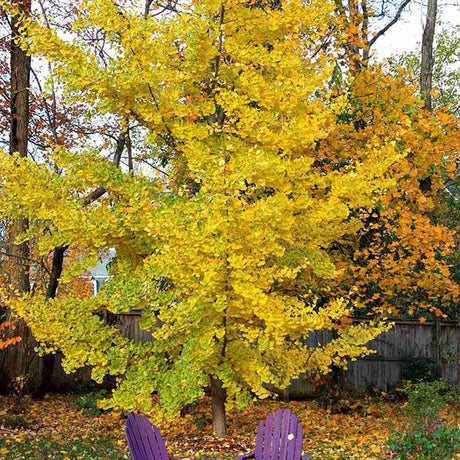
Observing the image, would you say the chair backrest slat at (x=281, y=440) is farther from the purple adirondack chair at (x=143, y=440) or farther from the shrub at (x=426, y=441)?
the shrub at (x=426, y=441)

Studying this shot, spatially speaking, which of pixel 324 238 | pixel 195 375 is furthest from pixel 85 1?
pixel 195 375

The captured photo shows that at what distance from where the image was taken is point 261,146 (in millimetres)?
7172

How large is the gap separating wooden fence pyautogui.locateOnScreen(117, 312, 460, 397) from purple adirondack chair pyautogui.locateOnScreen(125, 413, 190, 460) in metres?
→ 6.79

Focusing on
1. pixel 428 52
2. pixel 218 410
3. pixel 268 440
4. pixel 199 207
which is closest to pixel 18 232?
pixel 218 410

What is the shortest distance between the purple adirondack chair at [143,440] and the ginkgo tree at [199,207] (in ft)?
4.70

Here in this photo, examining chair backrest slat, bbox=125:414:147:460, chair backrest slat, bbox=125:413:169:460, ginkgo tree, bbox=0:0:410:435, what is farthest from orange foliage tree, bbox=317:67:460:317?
chair backrest slat, bbox=125:414:147:460

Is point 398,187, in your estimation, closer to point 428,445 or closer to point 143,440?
point 428,445

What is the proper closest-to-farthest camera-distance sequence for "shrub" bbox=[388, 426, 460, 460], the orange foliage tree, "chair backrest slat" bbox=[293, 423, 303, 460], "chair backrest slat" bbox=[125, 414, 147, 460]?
"chair backrest slat" bbox=[125, 414, 147, 460], "chair backrest slat" bbox=[293, 423, 303, 460], "shrub" bbox=[388, 426, 460, 460], the orange foliage tree

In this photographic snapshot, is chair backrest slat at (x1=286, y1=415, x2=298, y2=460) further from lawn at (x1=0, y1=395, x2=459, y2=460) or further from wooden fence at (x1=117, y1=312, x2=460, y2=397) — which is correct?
wooden fence at (x1=117, y1=312, x2=460, y2=397)

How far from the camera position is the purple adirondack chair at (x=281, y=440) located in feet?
16.9

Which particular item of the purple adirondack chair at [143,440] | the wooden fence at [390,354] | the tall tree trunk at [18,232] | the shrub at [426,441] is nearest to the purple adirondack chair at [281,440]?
the purple adirondack chair at [143,440]

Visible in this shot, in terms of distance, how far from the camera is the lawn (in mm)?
7086

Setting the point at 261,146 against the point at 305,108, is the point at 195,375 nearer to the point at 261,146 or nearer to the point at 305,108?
the point at 261,146

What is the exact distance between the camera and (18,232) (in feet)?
34.2
